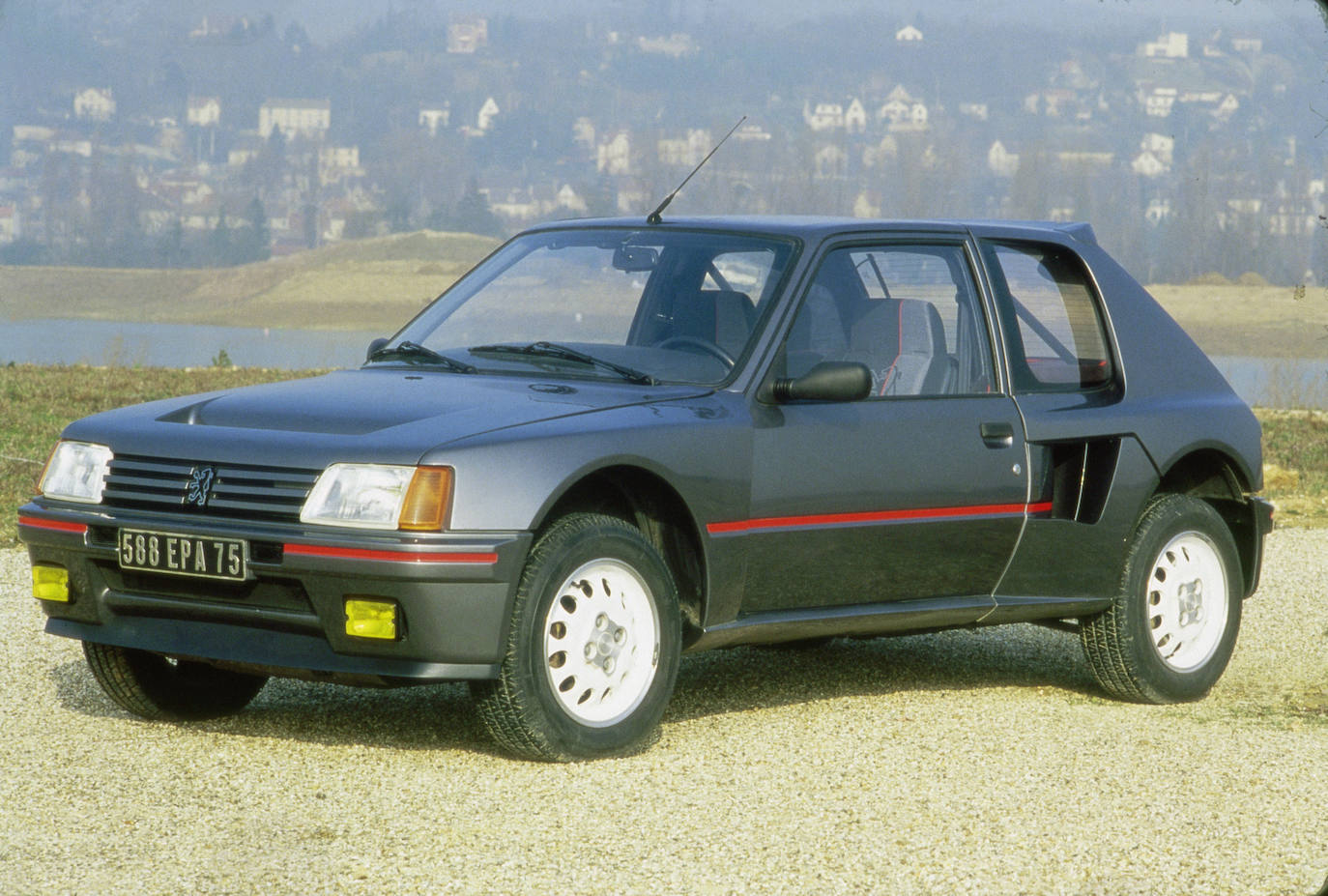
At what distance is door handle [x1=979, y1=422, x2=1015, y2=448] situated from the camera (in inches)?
262

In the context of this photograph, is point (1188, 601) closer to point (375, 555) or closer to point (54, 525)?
point (375, 555)

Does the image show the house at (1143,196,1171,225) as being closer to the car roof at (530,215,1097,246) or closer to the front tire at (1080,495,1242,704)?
the front tire at (1080,495,1242,704)

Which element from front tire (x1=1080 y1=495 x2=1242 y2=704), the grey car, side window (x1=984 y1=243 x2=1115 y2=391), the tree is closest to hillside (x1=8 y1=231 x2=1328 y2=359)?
the tree

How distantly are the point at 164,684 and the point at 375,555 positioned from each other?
4.91ft

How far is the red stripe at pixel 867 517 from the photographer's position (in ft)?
19.7

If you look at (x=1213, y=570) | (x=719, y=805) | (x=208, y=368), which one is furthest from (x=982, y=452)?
(x=208, y=368)

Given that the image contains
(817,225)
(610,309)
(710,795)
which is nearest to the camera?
(710,795)

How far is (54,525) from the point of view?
5762 millimetres

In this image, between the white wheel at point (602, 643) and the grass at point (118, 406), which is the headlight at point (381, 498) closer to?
the white wheel at point (602, 643)

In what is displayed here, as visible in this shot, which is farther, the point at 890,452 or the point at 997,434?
the point at 997,434

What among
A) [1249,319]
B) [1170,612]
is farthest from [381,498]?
[1249,319]

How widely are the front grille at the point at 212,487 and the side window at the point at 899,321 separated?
1.86 metres

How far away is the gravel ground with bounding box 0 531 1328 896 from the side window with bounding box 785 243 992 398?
1283mm

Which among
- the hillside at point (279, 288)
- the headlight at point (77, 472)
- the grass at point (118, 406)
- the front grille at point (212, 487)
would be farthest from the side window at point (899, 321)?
the hillside at point (279, 288)
